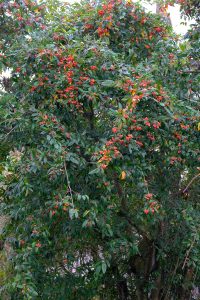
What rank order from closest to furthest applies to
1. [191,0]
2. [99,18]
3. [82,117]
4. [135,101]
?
[135,101], [82,117], [99,18], [191,0]

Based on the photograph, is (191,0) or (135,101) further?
(191,0)

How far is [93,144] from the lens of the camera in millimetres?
3418

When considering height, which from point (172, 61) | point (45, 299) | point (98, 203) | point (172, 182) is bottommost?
point (45, 299)

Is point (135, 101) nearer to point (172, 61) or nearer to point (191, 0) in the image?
point (172, 61)

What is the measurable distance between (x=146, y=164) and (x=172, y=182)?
0.73 m

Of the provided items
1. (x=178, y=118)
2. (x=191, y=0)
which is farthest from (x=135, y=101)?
(x=191, y=0)

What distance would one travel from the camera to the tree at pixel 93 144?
3188mm

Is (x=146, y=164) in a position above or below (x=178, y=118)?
below

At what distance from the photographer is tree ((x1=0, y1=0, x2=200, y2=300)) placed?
3.19m

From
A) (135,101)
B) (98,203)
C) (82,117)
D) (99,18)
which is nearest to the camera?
(135,101)

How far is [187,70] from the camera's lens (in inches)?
154

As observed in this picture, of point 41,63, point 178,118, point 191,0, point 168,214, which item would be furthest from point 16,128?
point 191,0

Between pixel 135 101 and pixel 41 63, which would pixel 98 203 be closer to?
pixel 135 101

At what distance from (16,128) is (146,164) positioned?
97cm
